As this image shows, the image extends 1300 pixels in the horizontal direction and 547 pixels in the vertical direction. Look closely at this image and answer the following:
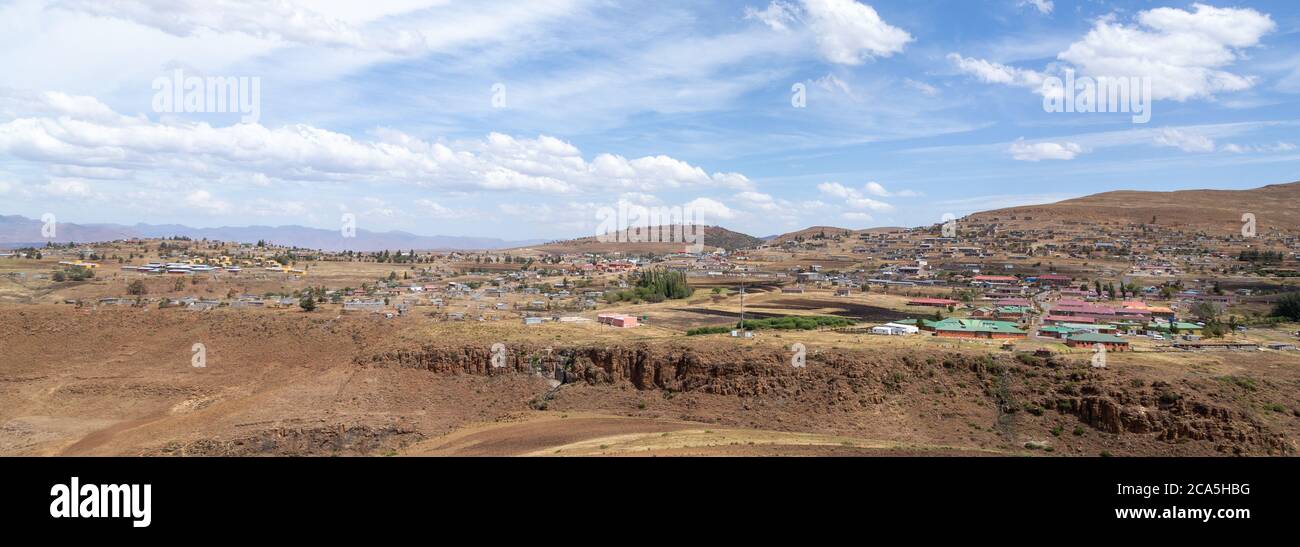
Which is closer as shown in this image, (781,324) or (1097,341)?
(1097,341)

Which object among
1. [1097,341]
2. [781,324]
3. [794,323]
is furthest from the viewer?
[794,323]

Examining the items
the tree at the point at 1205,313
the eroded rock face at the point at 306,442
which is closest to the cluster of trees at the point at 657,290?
the eroded rock face at the point at 306,442

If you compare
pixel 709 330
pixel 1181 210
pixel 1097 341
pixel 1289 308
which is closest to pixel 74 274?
pixel 709 330

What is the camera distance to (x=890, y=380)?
1160 inches

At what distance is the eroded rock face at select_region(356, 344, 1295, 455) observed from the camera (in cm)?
2387

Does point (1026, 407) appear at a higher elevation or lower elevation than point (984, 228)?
lower

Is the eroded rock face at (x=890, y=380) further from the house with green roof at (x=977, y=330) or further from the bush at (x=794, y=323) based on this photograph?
the bush at (x=794, y=323)

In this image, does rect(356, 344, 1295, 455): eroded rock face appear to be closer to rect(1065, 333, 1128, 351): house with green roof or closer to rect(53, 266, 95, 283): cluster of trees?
rect(1065, 333, 1128, 351): house with green roof

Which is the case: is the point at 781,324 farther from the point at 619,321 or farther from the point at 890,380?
the point at 890,380

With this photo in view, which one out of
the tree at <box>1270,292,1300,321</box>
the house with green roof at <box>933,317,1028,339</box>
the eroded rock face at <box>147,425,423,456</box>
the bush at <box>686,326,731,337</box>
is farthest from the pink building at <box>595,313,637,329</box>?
the tree at <box>1270,292,1300,321</box>

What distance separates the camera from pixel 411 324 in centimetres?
4216
